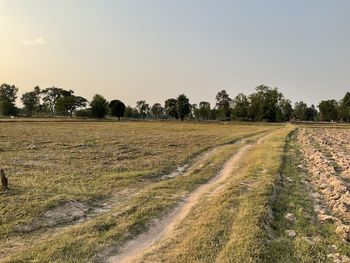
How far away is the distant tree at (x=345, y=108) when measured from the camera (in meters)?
148

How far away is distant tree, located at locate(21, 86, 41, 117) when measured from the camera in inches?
6540

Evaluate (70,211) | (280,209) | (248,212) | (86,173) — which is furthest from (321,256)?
(86,173)

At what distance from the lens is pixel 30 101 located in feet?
548

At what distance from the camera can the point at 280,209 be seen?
1268 centimetres

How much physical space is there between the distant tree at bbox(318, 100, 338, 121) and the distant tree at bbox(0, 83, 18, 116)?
13043 centimetres

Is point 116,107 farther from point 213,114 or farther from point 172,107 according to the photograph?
point 213,114

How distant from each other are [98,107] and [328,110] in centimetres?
9914

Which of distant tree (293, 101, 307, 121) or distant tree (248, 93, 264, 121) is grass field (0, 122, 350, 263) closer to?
distant tree (248, 93, 264, 121)

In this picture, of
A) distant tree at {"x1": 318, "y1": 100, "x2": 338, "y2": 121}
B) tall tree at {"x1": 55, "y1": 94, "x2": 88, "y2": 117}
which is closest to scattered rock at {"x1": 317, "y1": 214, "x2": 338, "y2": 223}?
tall tree at {"x1": 55, "y1": 94, "x2": 88, "y2": 117}

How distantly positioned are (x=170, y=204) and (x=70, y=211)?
3.37 metres

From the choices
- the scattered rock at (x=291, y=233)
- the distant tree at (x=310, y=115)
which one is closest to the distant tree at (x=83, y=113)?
the distant tree at (x=310, y=115)

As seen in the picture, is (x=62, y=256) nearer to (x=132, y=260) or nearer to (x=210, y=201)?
(x=132, y=260)

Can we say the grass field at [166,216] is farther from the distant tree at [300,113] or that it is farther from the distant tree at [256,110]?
the distant tree at [300,113]

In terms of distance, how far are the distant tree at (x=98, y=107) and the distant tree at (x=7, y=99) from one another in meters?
30.0
